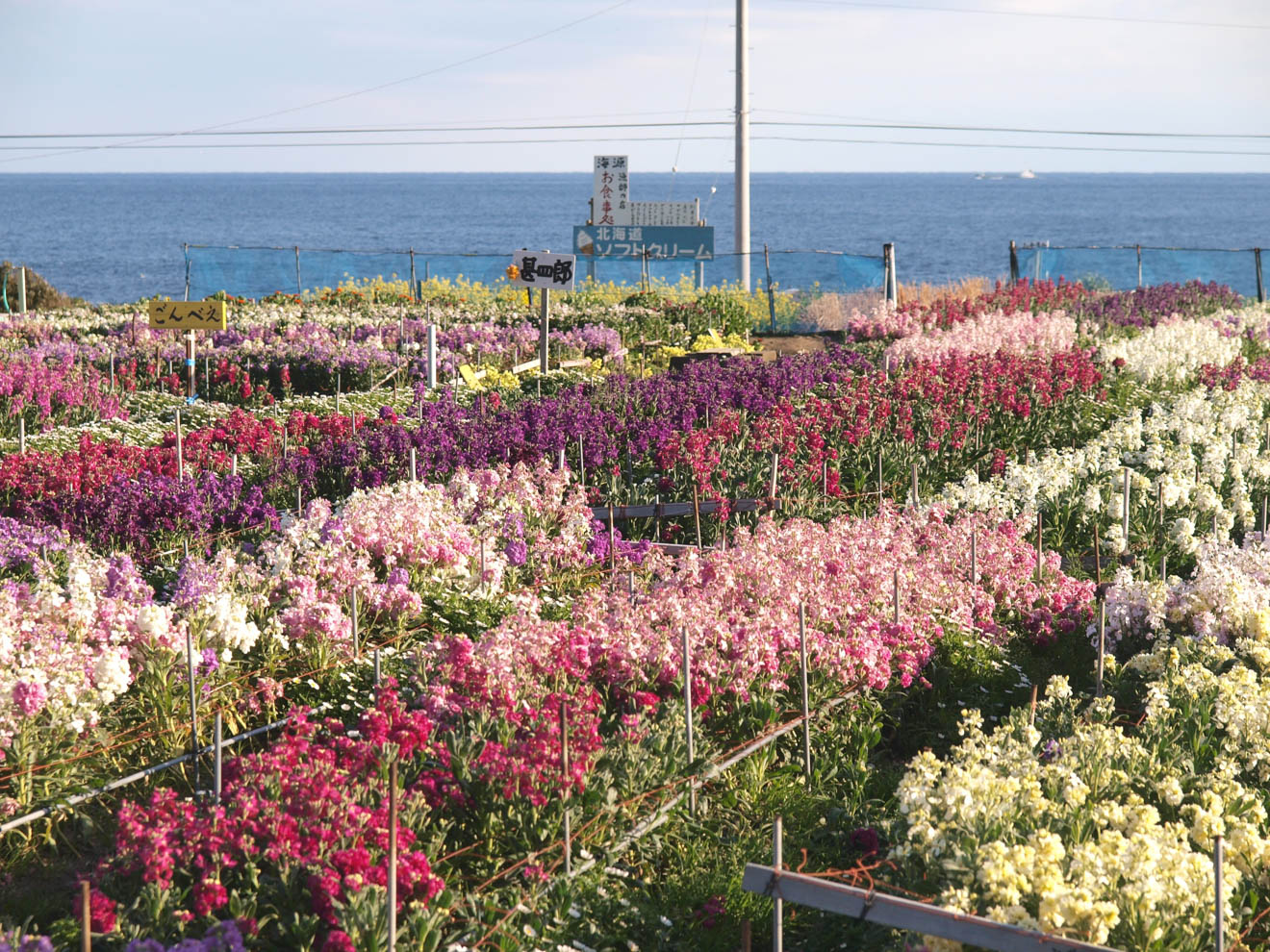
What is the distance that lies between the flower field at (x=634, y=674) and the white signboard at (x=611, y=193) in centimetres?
1470

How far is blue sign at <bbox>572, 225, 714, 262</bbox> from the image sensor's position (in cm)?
2388

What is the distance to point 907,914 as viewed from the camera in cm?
362

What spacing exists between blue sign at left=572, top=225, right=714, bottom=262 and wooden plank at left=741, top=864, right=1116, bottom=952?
20060 millimetres

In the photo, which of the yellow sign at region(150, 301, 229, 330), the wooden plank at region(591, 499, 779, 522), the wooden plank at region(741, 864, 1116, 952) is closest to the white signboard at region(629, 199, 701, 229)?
the yellow sign at region(150, 301, 229, 330)

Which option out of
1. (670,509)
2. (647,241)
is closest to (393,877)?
(670,509)

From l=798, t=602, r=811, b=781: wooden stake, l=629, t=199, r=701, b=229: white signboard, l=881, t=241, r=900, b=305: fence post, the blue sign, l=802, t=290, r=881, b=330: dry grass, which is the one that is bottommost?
l=798, t=602, r=811, b=781: wooden stake

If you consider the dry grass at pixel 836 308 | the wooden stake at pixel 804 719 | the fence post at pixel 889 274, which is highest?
the fence post at pixel 889 274

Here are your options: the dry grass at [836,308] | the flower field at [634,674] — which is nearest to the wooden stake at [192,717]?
the flower field at [634,674]

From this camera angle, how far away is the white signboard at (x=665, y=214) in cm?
2480

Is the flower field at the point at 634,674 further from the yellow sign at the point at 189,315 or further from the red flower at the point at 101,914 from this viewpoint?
the yellow sign at the point at 189,315

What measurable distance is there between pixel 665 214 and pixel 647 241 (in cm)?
106

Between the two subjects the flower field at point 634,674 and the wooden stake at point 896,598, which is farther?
the wooden stake at point 896,598

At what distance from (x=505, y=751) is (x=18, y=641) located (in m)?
2.32

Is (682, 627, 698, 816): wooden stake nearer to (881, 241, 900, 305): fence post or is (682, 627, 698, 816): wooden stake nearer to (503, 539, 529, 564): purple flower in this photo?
(503, 539, 529, 564): purple flower
